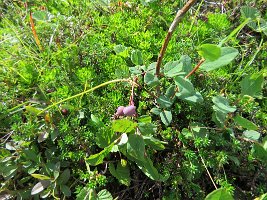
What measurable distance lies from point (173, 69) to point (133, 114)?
0.22m

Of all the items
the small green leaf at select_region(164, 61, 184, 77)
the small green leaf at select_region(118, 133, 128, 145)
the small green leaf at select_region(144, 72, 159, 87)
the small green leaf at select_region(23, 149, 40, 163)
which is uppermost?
the small green leaf at select_region(164, 61, 184, 77)

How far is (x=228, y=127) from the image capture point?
Answer: 139 cm

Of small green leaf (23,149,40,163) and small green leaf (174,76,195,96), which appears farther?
small green leaf (23,149,40,163)

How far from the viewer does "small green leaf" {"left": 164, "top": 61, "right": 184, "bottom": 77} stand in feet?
4.20

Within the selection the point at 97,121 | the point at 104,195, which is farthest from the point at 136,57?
the point at 104,195

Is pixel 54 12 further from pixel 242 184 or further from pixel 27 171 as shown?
pixel 242 184

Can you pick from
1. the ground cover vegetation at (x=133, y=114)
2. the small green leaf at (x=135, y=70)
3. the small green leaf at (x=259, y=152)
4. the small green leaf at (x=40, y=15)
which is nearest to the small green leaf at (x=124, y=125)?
the ground cover vegetation at (x=133, y=114)

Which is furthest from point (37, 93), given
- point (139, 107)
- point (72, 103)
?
point (139, 107)

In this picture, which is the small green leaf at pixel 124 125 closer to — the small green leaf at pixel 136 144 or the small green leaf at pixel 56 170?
the small green leaf at pixel 136 144

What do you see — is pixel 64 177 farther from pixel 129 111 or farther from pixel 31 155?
pixel 129 111

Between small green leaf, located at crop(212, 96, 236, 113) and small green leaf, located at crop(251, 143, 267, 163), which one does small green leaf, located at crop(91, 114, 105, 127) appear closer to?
small green leaf, located at crop(212, 96, 236, 113)

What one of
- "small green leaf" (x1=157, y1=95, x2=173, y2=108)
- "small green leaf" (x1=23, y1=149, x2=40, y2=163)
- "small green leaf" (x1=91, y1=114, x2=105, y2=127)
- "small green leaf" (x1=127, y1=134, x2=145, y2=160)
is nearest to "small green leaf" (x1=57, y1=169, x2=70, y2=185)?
"small green leaf" (x1=23, y1=149, x2=40, y2=163)

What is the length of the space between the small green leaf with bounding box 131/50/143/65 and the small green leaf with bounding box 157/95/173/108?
16 cm

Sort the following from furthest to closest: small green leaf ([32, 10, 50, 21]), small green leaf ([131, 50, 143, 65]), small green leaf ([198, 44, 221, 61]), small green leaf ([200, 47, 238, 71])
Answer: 1. small green leaf ([32, 10, 50, 21])
2. small green leaf ([131, 50, 143, 65])
3. small green leaf ([200, 47, 238, 71])
4. small green leaf ([198, 44, 221, 61])
